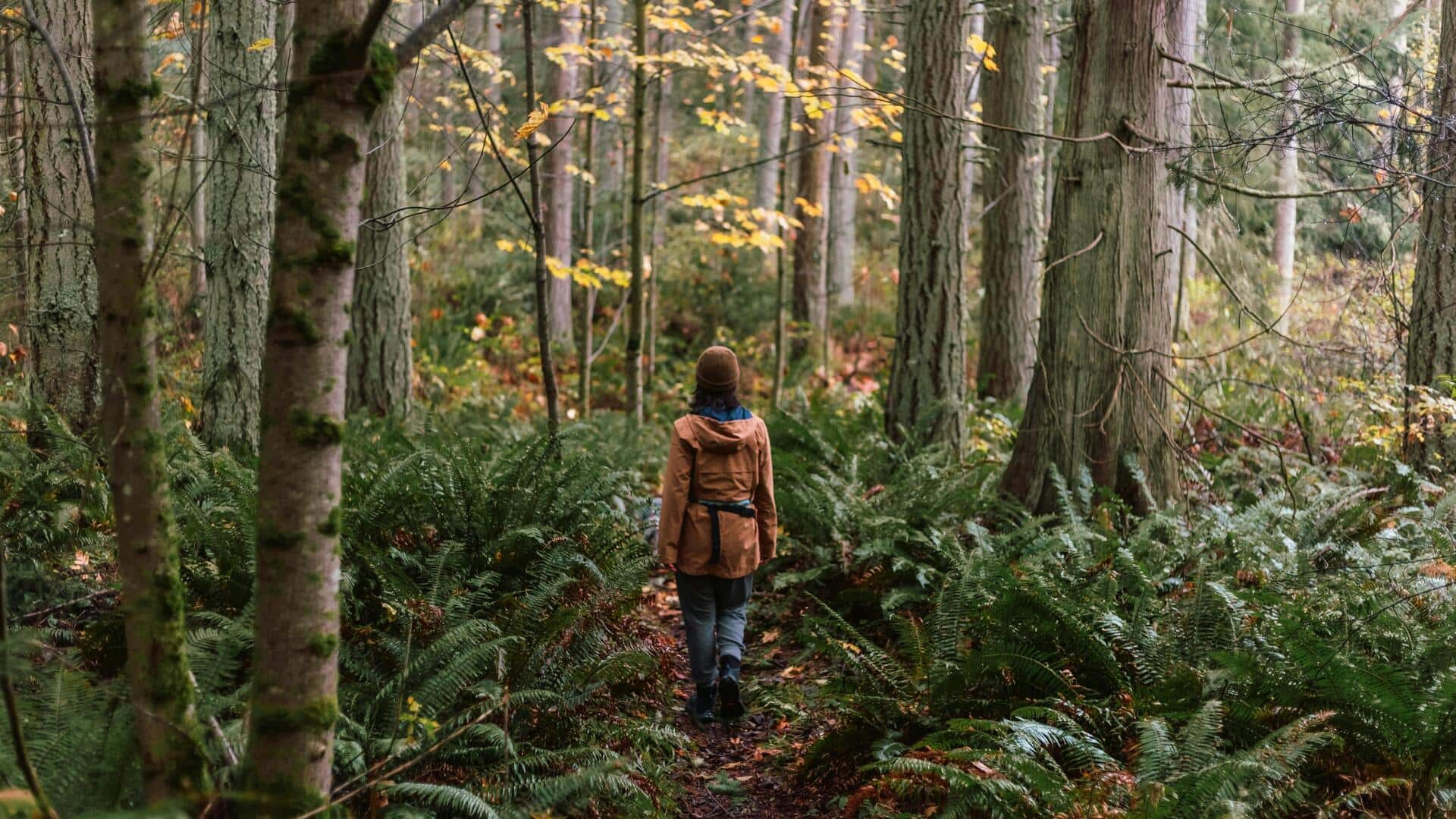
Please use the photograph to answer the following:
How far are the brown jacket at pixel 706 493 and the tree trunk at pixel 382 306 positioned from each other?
4792 millimetres

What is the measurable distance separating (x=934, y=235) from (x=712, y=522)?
4.31 m

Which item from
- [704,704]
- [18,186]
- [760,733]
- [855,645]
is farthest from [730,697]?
[18,186]

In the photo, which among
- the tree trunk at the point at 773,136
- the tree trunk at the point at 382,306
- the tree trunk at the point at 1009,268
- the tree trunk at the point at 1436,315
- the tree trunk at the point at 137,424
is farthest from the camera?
the tree trunk at the point at 773,136

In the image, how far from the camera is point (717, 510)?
5473 mm

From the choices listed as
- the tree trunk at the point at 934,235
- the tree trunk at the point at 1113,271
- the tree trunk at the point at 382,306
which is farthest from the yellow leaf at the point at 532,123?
the tree trunk at the point at 934,235

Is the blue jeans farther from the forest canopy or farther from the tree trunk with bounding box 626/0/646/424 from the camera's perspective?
the tree trunk with bounding box 626/0/646/424

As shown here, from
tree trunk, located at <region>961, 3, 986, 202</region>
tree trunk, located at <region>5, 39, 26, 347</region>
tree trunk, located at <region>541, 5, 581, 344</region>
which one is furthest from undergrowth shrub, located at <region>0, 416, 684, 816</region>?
tree trunk, located at <region>541, 5, 581, 344</region>

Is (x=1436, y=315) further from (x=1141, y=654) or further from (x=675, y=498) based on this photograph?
(x=675, y=498)

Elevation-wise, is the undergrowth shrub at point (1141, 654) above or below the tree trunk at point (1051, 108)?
below

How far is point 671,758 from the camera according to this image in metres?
4.86

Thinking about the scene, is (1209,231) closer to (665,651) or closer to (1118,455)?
(1118,455)

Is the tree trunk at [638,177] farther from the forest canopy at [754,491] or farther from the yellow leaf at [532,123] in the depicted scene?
the yellow leaf at [532,123]

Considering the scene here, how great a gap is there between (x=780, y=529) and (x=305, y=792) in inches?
217

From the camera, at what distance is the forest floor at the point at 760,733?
458 cm
